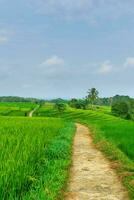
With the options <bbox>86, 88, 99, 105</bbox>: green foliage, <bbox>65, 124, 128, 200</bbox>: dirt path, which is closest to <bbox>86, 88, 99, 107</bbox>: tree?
<bbox>86, 88, 99, 105</bbox>: green foliage

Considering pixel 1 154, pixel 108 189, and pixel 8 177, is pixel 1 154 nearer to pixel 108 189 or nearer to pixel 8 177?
pixel 8 177

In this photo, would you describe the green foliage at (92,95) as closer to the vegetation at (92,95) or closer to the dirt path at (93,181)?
the vegetation at (92,95)

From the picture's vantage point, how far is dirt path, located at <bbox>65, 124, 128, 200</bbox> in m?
8.45

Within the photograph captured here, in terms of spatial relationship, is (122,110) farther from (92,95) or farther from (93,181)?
(93,181)

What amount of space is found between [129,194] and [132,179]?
4.53 feet

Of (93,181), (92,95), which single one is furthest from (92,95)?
(93,181)

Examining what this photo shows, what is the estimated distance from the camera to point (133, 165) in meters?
12.1

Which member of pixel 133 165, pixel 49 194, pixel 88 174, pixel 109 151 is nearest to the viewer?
pixel 49 194

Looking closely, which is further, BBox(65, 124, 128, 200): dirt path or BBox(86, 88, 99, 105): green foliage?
BBox(86, 88, 99, 105): green foliage

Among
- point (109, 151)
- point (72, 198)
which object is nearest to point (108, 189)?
point (72, 198)

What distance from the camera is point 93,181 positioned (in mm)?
9781

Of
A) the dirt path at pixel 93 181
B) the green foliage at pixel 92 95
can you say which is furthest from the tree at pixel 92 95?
the dirt path at pixel 93 181

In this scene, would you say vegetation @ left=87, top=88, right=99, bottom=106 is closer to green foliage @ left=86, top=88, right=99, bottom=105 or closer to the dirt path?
green foliage @ left=86, top=88, right=99, bottom=105

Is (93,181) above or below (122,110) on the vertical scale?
below
